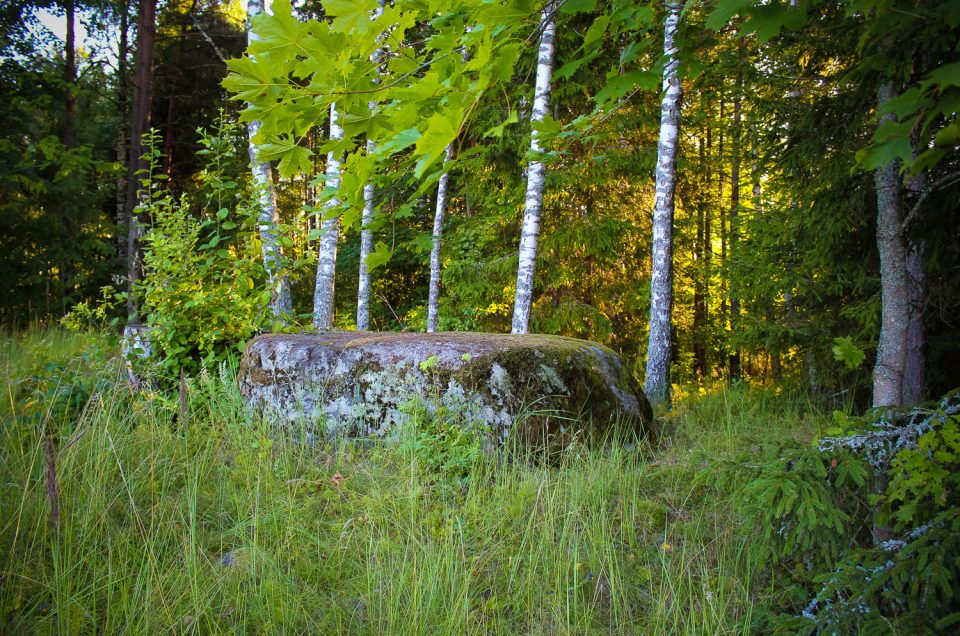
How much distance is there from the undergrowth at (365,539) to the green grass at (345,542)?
1cm

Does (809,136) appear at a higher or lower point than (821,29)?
lower

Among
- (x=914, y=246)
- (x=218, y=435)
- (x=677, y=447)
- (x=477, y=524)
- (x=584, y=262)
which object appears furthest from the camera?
(x=584, y=262)

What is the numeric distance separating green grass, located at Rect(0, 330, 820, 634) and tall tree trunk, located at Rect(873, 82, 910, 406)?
0.77 metres

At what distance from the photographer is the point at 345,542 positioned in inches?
91.7

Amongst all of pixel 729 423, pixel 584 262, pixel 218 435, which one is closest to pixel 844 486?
pixel 729 423

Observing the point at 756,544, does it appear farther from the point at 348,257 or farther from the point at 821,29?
the point at 348,257

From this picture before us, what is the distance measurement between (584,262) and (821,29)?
596cm

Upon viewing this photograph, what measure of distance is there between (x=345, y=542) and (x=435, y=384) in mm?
1397

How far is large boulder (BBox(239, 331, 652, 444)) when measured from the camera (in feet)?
11.6

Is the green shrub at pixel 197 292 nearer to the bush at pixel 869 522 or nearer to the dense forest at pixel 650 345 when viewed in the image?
the dense forest at pixel 650 345

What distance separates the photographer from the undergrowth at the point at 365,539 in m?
1.86

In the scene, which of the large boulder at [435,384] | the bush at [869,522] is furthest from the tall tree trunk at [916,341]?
the large boulder at [435,384]

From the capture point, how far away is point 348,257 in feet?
43.0

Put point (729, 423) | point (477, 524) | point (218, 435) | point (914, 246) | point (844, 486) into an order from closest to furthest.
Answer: point (844, 486) < point (477, 524) < point (914, 246) < point (218, 435) < point (729, 423)
